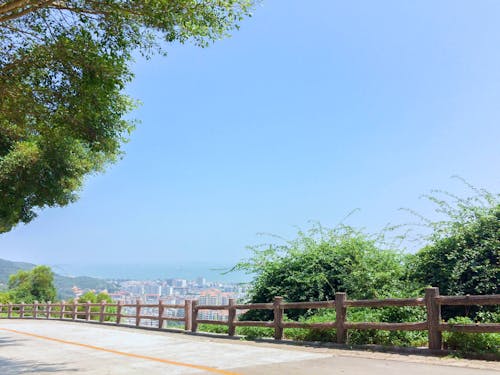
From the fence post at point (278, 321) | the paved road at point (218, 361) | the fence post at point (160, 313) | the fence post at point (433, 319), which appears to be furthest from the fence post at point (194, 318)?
the fence post at point (433, 319)

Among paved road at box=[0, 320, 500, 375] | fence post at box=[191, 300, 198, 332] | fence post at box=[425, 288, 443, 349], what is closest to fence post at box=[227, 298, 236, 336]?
paved road at box=[0, 320, 500, 375]

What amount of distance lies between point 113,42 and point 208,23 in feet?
6.66

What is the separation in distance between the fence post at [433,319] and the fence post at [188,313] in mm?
Answer: 9925

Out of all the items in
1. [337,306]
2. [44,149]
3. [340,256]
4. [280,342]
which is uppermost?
[44,149]

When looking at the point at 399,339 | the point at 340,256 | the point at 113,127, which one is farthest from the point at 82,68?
the point at 340,256

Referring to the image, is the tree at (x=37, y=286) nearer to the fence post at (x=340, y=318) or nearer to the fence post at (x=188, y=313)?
the fence post at (x=188, y=313)

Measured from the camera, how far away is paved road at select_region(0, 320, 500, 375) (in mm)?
7742

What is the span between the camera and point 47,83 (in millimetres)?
10672

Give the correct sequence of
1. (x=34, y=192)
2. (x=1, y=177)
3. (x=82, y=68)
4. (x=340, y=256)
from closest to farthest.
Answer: (x=82, y=68) → (x=340, y=256) → (x=1, y=177) → (x=34, y=192)

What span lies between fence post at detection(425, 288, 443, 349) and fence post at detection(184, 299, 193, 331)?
9.93 meters

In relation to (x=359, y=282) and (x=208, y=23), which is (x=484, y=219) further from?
(x=208, y=23)

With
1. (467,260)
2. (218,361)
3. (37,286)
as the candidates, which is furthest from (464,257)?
(37,286)

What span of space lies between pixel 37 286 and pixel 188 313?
4271cm

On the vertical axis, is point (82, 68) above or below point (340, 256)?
above
